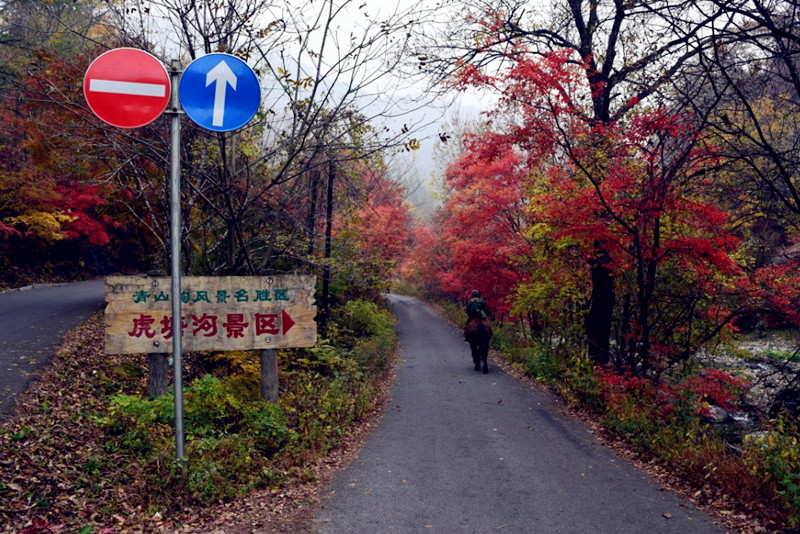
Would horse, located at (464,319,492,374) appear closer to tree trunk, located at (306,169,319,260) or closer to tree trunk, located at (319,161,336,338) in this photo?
tree trunk, located at (319,161,336,338)

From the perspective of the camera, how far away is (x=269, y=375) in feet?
23.5

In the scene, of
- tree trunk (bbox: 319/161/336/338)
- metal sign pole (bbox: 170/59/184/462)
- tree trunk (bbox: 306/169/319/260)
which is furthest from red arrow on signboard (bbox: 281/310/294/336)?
tree trunk (bbox: 319/161/336/338)

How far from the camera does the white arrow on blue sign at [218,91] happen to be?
4.54m

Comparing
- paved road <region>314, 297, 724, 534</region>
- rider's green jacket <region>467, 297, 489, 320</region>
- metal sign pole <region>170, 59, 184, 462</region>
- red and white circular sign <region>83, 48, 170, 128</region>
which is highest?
red and white circular sign <region>83, 48, 170, 128</region>

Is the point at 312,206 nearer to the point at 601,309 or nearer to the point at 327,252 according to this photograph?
the point at 327,252

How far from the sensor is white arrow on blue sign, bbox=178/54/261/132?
454 centimetres

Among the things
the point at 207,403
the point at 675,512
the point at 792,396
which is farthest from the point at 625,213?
the point at 792,396

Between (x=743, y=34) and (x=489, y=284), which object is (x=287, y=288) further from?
(x=489, y=284)

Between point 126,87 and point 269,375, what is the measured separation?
4038 mm

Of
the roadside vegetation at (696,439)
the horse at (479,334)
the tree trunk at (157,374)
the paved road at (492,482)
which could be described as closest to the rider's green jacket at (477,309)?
the horse at (479,334)

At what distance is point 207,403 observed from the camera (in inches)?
280

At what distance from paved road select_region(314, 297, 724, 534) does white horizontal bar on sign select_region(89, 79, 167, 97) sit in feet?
12.7

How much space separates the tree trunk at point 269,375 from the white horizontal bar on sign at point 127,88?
11.8 feet

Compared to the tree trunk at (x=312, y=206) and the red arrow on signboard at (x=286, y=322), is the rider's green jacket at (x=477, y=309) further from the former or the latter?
the red arrow on signboard at (x=286, y=322)
